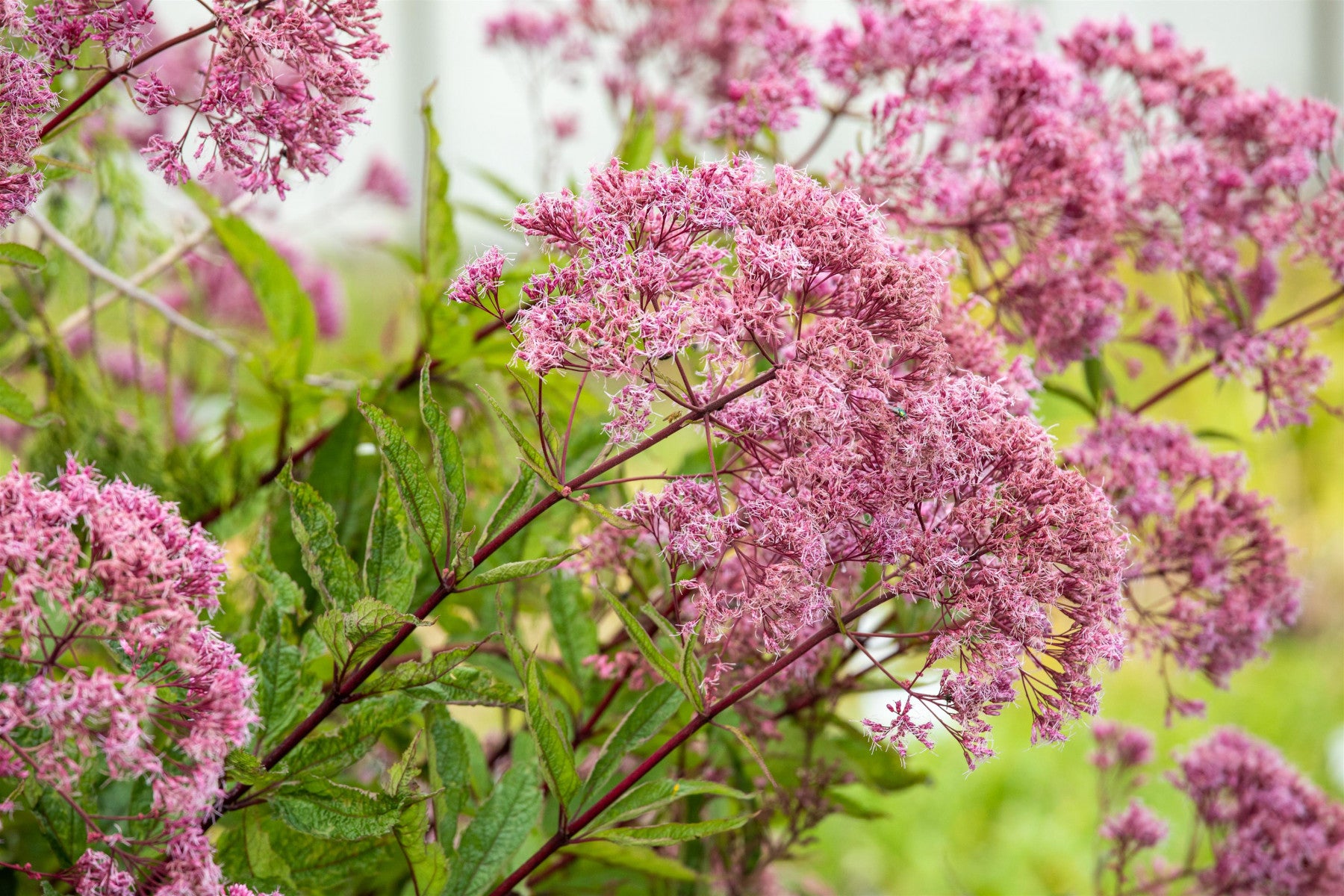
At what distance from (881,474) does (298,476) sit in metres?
0.50

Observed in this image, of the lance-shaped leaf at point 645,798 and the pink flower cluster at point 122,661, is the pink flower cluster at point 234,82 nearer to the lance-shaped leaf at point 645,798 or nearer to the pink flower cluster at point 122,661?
the pink flower cluster at point 122,661

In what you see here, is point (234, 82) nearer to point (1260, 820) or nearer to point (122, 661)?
point (122, 661)

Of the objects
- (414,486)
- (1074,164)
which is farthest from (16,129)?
(1074,164)

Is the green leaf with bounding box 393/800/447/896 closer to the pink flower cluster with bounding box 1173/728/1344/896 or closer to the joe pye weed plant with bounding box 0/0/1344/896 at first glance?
the joe pye weed plant with bounding box 0/0/1344/896

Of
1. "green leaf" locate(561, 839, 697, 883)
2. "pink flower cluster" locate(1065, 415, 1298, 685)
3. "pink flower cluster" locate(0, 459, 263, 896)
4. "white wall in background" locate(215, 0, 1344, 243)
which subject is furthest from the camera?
"white wall in background" locate(215, 0, 1344, 243)

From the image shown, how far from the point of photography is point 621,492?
812 mm

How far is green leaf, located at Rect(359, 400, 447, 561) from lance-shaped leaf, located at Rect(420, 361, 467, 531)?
15 mm

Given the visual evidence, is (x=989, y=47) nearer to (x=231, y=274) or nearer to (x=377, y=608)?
(x=377, y=608)

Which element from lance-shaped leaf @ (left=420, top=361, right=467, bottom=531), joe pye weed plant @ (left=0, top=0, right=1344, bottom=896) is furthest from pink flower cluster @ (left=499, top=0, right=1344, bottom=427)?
lance-shaped leaf @ (left=420, top=361, right=467, bottom=531)

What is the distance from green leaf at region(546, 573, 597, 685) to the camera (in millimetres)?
741

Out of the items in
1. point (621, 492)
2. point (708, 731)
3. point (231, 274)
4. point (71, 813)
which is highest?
point (231, 274)

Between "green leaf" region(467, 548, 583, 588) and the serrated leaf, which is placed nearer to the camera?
"green leaf" region(467, 548, 583, 588)

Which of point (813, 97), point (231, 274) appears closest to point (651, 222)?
point (813, 97)

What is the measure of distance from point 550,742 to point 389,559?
11 cm
